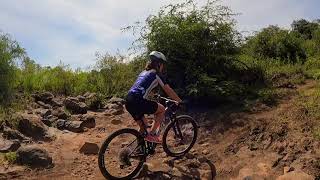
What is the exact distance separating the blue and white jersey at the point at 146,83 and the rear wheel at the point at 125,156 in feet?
2.06

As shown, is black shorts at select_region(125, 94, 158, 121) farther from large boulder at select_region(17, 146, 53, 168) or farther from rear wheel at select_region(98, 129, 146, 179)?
large boulder at select_region(17, 146, 53, 168)

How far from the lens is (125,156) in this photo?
7977mm

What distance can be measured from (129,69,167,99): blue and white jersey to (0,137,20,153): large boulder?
2.47 m

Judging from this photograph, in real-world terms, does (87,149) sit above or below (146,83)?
below

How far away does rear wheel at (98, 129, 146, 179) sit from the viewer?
783cm

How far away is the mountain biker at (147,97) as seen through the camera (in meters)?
7.89

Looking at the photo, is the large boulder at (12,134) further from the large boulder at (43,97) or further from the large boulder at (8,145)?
the large boulder at (43,97)

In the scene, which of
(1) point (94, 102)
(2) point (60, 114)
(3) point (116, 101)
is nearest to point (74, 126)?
(2) point (60, 114)

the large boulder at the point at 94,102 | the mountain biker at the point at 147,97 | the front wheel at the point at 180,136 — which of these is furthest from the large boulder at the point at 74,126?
the mountain biker at the point at 147,97

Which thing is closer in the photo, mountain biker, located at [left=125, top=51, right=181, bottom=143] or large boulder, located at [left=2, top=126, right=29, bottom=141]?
mountain biker, located at [left=125, top=51, right=181, bottom=143]

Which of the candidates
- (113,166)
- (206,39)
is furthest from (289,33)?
(113,166)

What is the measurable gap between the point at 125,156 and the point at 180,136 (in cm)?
129

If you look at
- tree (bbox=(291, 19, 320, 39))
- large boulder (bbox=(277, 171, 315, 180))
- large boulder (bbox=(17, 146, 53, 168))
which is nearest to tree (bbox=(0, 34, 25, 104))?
large boulder (bbox=(17, 146, 53, 168))

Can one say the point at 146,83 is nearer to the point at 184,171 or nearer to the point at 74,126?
the point at 184,171
